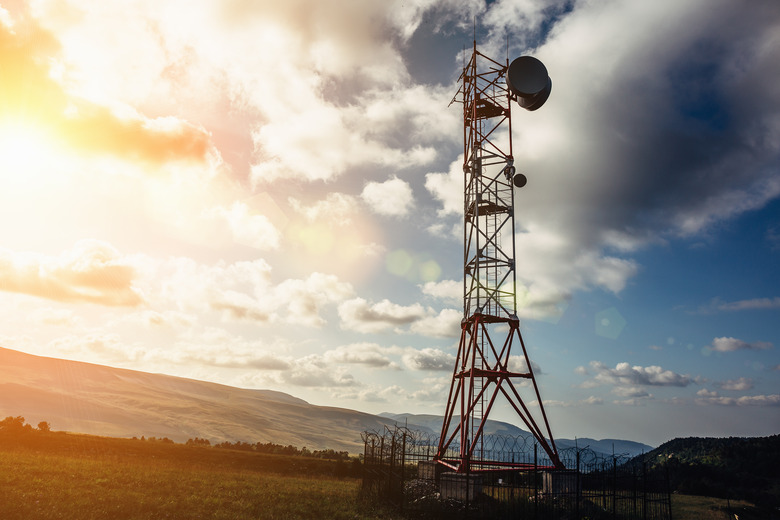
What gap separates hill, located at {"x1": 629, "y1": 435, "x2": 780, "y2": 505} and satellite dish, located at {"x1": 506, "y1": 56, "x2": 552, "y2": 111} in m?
34.8

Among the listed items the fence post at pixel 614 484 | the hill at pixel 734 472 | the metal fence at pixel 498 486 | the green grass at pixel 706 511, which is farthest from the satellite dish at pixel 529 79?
the hill at pixel 734 472

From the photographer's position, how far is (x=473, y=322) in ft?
A: 91.4

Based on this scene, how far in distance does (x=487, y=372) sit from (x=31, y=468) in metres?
25.5

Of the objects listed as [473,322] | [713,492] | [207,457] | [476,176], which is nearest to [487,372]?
[473,322]

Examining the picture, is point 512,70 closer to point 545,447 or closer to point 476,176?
point 476,176

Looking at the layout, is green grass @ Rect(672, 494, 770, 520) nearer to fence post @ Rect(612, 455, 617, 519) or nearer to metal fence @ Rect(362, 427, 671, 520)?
metal fence @ Rect(362, 427, 671, 520)

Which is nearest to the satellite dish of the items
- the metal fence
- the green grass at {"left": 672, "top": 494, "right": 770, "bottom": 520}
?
the metal fence

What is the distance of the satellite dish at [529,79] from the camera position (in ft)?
95.7

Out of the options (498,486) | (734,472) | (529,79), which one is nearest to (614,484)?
(498,486)

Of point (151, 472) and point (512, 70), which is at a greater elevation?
point (512, 70)

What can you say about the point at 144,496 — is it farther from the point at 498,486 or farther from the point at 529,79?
the point at 529,79

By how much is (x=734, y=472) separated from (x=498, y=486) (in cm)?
7070

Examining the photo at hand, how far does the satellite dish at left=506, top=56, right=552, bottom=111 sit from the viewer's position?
95.7 ft

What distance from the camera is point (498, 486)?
21297 millimetres
